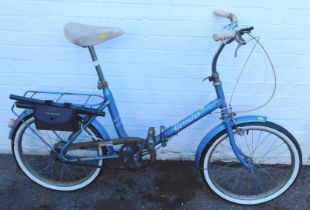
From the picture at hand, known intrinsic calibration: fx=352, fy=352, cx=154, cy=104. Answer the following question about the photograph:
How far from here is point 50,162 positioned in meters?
3.47

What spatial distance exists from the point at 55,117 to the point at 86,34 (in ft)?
2.32

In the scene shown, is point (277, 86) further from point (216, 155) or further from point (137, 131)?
point (137, 131)

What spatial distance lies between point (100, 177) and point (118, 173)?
7.2 inches

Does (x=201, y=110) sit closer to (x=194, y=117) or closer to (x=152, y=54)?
(x=194, y=117)

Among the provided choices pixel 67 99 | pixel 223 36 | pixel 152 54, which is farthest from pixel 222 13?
pixel 67 99

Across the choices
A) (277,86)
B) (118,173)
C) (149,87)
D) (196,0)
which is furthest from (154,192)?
(196,0)

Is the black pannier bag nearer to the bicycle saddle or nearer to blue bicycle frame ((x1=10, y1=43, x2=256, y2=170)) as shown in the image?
blue bicycle frame ((x1=10, y1=43, x2=256, y2=170))

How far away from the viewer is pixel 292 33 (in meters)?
2.84

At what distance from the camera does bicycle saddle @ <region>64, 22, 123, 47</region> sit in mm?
2555

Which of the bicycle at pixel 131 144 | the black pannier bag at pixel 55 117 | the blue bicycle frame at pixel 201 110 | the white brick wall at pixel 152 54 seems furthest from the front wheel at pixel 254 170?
the black pannier bag at pixel 55 117

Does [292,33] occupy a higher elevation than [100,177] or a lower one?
higher

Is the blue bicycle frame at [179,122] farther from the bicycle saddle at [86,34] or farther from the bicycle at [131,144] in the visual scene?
the bicycle saddle at [86,34]

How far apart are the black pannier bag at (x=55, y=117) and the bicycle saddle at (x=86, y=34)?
0.56 m

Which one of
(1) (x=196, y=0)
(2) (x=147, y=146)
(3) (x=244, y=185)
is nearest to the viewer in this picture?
(1) (x=196, y=0)
